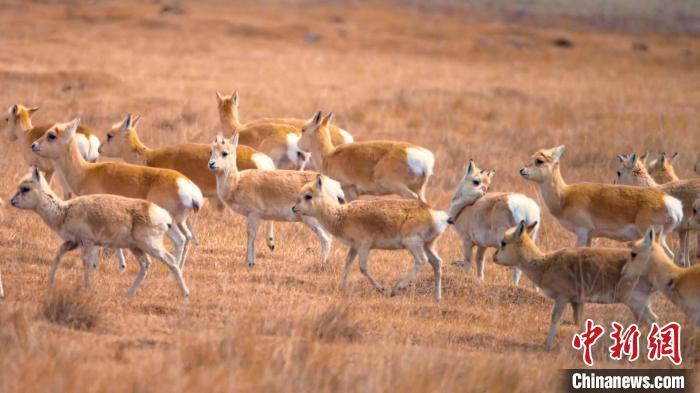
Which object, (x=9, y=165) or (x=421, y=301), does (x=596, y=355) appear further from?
(x=9, y=165)

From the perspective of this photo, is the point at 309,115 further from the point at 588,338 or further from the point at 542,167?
the point at 588,338

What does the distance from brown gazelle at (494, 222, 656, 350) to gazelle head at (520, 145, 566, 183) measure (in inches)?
114

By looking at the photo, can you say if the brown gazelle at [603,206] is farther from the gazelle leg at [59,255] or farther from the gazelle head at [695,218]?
the gazelle leg at [59,255]

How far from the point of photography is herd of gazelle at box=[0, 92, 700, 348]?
9266 mm

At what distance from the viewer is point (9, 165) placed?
15.9m

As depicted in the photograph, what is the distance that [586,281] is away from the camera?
360 inches

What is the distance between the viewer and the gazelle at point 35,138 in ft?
44.7

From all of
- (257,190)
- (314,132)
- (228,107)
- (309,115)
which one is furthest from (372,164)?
(309,115)

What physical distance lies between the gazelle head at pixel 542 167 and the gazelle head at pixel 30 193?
5442mm

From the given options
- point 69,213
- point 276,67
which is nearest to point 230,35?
point 276,67

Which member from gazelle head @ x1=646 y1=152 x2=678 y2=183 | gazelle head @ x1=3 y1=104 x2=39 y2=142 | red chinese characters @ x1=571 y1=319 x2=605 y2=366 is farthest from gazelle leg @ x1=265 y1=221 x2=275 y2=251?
gazelle head @ x1=646 y1=152 x2=678 y2=183

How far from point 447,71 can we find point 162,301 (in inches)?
1008

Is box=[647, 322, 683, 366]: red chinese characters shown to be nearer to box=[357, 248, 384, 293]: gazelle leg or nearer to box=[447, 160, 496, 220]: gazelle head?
box=[357, 248, 384, 293]: gazelle leg

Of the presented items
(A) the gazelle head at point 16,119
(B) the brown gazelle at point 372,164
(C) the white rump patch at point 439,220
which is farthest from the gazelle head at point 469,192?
(A) the gazelle head at point 16,119
